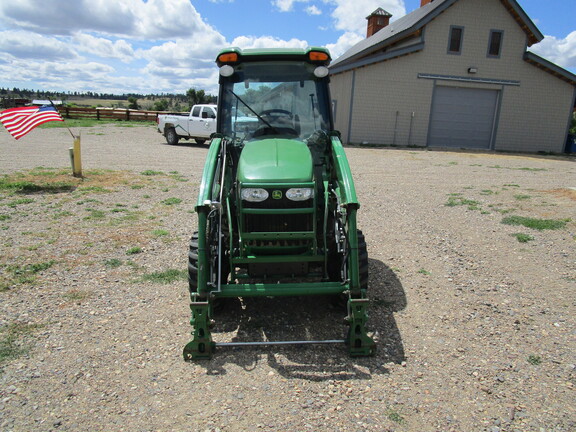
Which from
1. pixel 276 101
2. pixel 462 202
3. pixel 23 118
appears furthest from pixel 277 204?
pixel 23 118

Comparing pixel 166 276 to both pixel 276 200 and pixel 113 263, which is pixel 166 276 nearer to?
pixel 113 263

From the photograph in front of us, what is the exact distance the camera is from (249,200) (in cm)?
396

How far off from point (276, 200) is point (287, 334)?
1.26m

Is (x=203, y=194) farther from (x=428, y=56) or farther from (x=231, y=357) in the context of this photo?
(x=428, y=56)

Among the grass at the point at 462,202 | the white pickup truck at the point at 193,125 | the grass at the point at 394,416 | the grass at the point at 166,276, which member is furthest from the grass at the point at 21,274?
the white pickup truck at the point at 193,125

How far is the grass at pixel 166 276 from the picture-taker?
5348 millimetres

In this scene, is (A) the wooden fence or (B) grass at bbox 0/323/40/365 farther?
(A) the wooden fence

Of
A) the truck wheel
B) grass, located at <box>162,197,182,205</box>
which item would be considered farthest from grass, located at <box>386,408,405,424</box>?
the truck wheel

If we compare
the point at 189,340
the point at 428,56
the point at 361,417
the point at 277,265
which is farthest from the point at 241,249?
the point at 428,56

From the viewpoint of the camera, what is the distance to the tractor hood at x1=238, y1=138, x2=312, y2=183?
3959 mm

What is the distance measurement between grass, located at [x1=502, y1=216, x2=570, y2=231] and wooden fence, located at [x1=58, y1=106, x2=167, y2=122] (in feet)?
112

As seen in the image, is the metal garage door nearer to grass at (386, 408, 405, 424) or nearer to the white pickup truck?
the white pickup truck

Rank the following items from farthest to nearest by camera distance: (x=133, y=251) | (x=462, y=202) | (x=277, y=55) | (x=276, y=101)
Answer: (x=462, y=202) < (x=133, y=251) < (x=276, y=101) < (x=277, y=55)

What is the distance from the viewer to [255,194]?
12.9ft
